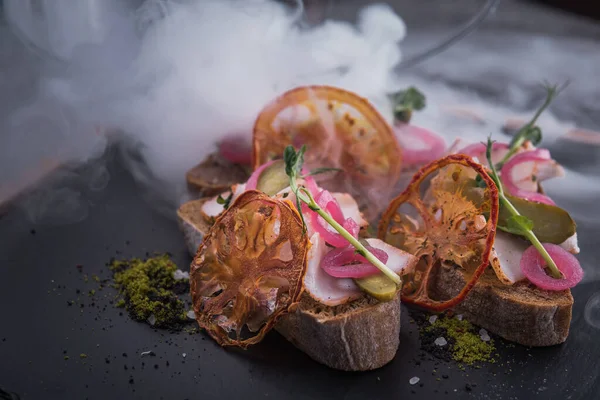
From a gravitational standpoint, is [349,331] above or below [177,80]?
→ below

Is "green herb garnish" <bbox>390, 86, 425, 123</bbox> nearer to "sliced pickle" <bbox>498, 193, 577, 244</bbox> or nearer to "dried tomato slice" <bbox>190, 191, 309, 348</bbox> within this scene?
"sliced pickle" <bbox>498, 193, 577, 244</bbox>

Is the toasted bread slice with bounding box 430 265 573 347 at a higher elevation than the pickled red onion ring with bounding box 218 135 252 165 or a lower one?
lower

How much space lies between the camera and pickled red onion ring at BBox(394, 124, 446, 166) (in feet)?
13.8

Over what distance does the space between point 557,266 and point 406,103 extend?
159 cm

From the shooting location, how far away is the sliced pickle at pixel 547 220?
3238 mm

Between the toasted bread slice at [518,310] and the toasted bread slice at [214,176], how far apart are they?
151 centimetres

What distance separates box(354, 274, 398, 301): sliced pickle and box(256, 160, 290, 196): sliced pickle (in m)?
0.64

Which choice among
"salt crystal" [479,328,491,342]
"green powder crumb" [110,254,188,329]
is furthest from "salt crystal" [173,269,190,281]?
"salt crystal" [479,328,491,342]

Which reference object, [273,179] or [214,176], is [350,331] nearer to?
→ [273,179]

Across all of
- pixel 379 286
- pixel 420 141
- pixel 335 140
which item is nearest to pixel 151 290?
pixel 379 286

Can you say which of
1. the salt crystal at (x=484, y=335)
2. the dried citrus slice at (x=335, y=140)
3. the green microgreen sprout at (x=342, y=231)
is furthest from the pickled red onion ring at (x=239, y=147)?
the salt crystal at (x=484, y=335)

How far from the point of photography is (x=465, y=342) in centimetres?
313

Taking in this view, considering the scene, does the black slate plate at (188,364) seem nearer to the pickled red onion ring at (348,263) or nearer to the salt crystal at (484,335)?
the salt crystal at (484,335)

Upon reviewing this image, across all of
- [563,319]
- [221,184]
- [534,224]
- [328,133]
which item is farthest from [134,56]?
[563,319]
